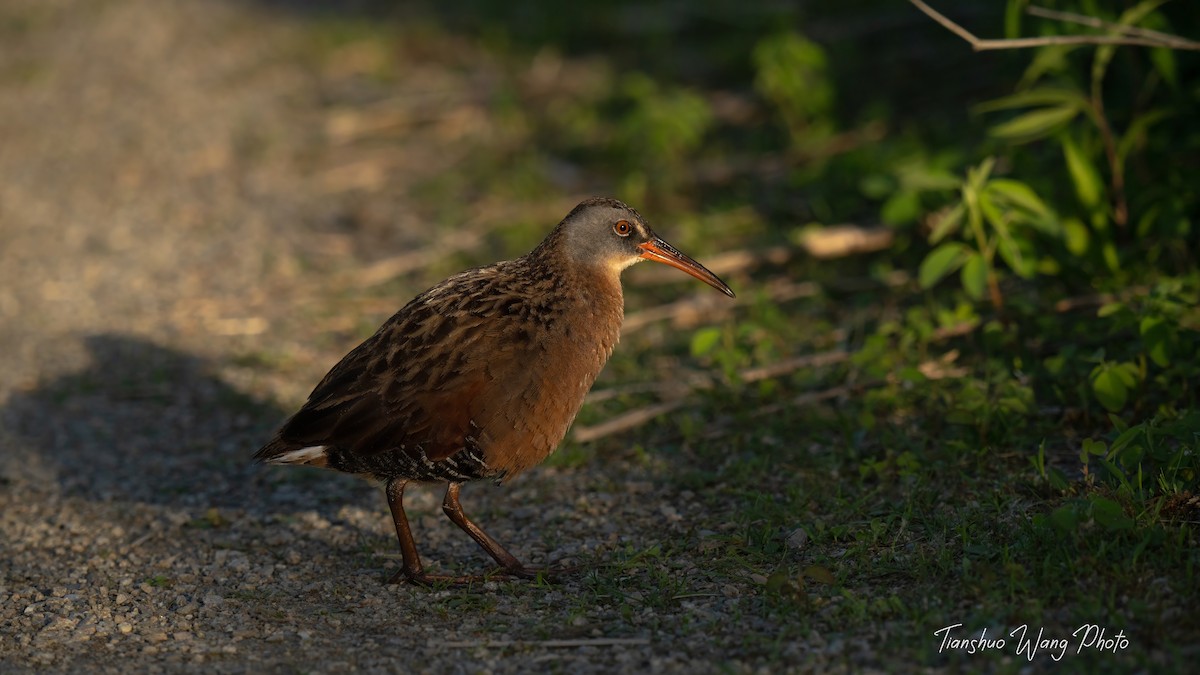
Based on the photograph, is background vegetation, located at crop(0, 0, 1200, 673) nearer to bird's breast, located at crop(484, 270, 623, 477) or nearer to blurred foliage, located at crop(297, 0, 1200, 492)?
blurred foliage, located at crop(297, 0, 1200, 492)

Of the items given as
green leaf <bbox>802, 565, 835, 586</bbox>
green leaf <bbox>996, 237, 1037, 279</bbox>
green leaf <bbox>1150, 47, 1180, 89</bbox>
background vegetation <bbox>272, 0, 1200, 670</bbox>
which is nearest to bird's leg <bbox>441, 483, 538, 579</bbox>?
background vegetation <bbox>272, 0, 1200, 670</bbox>

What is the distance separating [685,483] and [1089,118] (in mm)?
2839

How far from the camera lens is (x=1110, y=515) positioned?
423 cm

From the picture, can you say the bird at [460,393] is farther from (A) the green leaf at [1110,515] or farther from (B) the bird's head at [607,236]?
(A) the green leaf at [1110,515]

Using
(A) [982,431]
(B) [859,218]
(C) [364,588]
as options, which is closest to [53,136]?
(B) [859,218]

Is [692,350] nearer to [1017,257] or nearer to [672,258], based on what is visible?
[672,258]

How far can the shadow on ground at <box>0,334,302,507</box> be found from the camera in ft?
19.6

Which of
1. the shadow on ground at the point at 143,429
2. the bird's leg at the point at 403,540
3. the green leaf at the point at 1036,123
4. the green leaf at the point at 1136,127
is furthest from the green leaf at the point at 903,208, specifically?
the shadow on ground at the point at 143,429

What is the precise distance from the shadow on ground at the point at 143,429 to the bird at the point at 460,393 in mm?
1153

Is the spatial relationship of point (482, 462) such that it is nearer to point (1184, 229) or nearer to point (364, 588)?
point (364, 588)

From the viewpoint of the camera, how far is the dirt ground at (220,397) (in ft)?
14.4

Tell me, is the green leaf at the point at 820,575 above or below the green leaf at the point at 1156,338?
below

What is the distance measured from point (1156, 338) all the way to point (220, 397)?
14.9 feet

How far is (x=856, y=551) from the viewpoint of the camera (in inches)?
185
